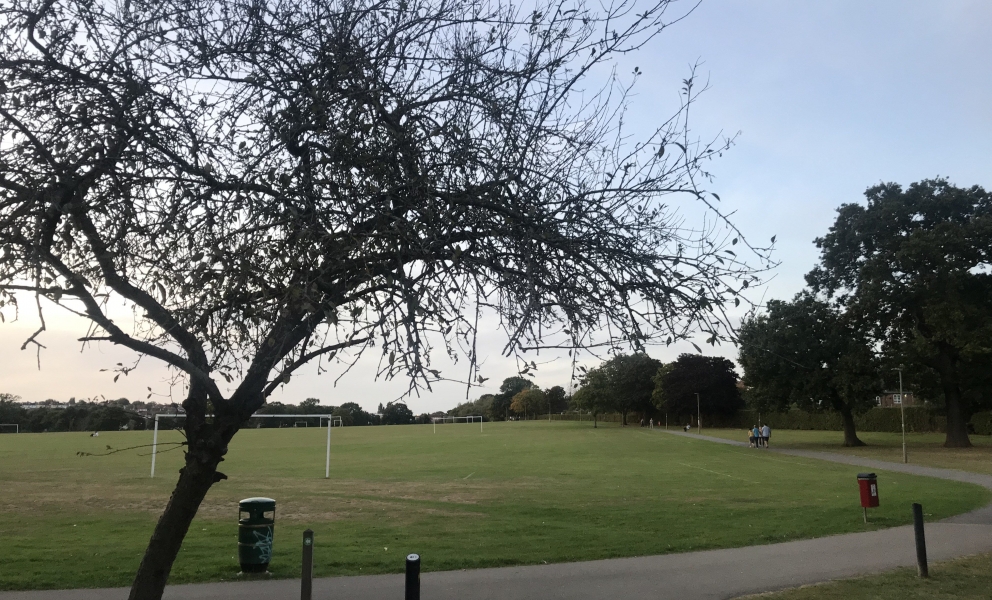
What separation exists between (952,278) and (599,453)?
1985cm

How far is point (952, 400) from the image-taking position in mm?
42656

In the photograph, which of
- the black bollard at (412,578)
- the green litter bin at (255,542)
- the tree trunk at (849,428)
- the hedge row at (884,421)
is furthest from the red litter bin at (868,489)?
the hedge row at (884,421)

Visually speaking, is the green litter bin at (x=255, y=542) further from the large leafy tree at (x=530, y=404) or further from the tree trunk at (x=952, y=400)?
the large leafy tree at (x=530, y=404)

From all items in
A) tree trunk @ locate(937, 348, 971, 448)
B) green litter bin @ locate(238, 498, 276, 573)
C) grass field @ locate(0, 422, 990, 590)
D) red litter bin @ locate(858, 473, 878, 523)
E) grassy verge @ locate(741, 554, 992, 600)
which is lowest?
grass field @ locate(0, 422, 990, 590)

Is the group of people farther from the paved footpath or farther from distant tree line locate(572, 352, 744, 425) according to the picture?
distant tree line locate(572, 352, 744, 425)

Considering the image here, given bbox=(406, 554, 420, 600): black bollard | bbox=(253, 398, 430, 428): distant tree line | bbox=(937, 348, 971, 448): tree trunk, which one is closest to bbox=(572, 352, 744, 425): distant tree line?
bbox=(253, 398, 430, 428): distant tree line

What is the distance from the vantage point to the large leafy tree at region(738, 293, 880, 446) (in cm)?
4162

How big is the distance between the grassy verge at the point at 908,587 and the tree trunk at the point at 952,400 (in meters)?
36.3

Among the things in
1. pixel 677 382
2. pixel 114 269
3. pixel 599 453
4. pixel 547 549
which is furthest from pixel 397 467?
pixel 677 382

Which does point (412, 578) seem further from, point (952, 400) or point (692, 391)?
point (692, 391)

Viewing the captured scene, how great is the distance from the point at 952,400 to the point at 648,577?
132ft

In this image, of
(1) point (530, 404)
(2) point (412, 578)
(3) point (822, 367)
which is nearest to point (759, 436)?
(3) point (822, 367)

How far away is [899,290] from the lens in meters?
40.5

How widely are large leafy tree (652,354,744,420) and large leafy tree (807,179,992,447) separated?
47.1 metres
